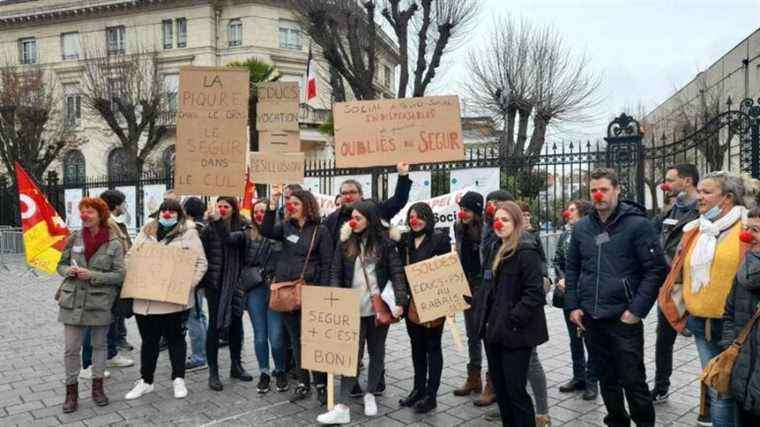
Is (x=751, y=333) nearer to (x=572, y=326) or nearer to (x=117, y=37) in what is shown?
(x=572, y=326)

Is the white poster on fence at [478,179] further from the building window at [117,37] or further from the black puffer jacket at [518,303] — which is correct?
the building window at [117,37]

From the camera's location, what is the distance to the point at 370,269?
16.1 feet

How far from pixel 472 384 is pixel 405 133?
2502mm

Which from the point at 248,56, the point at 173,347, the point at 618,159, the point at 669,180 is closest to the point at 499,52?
the point at 618,159

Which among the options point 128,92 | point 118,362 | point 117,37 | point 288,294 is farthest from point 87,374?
point 117,37

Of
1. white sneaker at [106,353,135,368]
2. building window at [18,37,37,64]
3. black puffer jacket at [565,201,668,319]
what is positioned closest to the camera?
black puffer jacket at [565,201,668,319]

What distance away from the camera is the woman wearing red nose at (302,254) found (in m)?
5.16

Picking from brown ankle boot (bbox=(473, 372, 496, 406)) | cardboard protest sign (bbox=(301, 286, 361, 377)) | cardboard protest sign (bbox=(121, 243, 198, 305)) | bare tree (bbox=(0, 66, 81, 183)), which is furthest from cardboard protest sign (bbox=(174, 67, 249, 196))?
bare tree (bbox=(0, 66, 81, 183))

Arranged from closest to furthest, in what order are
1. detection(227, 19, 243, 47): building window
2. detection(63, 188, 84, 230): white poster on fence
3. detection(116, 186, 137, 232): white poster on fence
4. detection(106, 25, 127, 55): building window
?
detection(116, 186, 137, 232): white poster on fence
detection(63, 188, 84, 230): white poster on fence
detection(227, 19, 243, 47): building window
detection(106, 25, 127, 55): building window

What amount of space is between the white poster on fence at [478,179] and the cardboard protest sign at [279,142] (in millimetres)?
5878

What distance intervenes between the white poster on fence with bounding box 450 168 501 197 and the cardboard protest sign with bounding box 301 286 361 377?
6.98 m

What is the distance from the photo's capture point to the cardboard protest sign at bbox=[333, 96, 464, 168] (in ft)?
18.4

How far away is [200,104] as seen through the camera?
18.7 feet

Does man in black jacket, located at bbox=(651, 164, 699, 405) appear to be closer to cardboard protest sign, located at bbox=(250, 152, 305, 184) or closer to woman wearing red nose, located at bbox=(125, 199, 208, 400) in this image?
cardboard protest sign, located at bbox=(250, 152, 305, 184)
